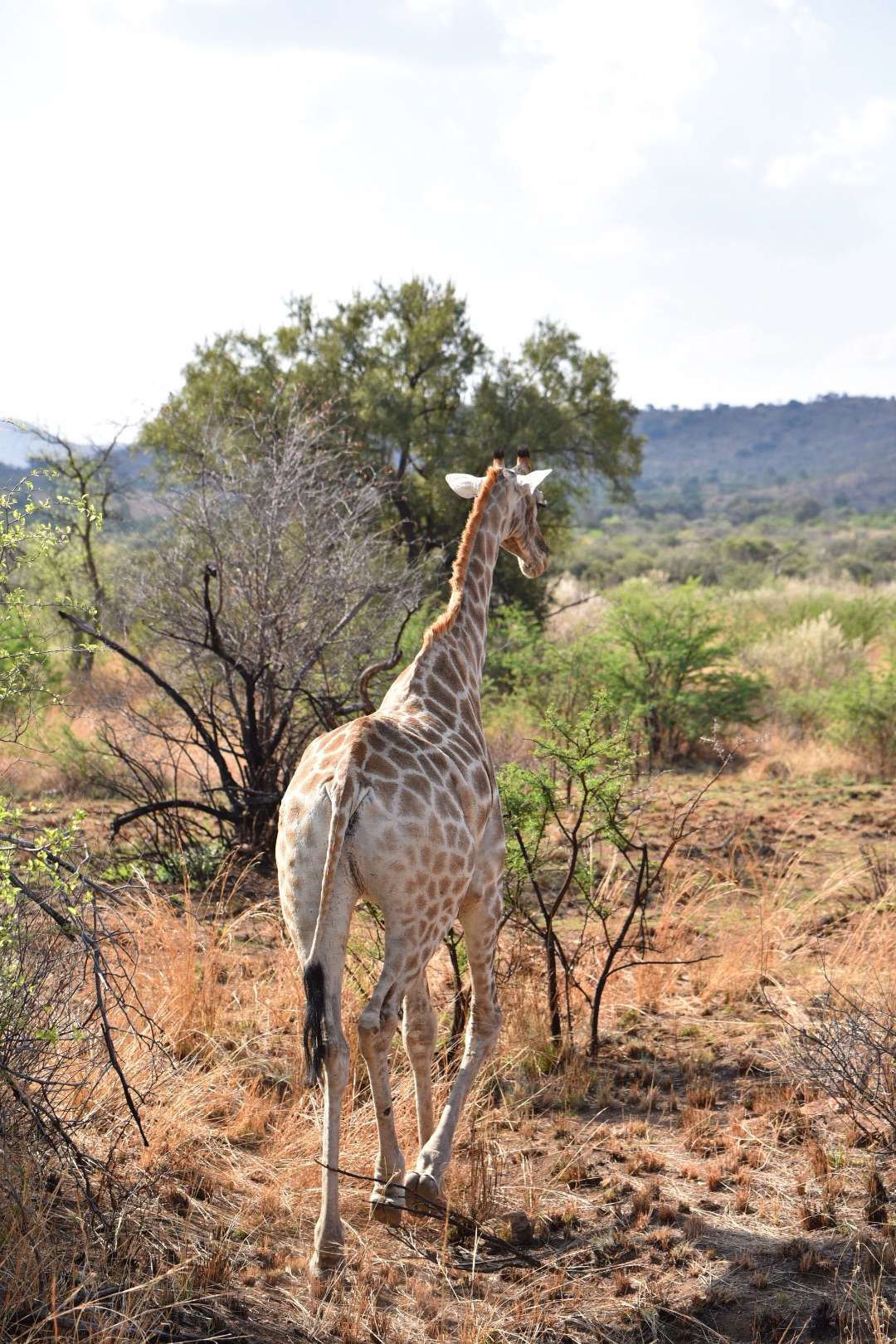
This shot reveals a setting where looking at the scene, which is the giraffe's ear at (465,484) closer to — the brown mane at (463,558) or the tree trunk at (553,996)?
the brown mane at (463,558)

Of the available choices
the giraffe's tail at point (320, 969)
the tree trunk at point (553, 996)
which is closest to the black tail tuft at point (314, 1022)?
the giraffe's tail at point (320, 969)

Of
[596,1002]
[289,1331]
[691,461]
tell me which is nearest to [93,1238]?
[289,1331]

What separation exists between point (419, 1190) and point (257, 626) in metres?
4.52

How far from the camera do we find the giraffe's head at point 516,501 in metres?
5.06

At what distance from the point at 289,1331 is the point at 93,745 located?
23.7 feet

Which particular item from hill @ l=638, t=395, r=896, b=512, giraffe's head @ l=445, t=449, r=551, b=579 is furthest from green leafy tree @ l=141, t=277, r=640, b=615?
hill @ l=638, t=395, r=896, b=512

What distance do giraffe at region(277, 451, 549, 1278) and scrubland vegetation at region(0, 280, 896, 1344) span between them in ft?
0.78

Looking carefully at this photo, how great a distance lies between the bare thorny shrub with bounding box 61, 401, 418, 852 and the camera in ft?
23.7

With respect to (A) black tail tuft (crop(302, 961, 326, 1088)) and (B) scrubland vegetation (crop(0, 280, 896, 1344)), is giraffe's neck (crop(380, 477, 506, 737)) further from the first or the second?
(A) black tail tuft (crop(302, 961, 326, 1088))

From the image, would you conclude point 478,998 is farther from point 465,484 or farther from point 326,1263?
point 465,484

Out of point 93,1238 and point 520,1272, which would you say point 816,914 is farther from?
point 93,1238

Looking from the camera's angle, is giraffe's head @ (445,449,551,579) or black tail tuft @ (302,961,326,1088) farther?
giraffe's head @ (445,449,551,579)

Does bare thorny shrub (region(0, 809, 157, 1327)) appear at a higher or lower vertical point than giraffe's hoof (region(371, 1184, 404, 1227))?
higher

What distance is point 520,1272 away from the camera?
3420 mm
